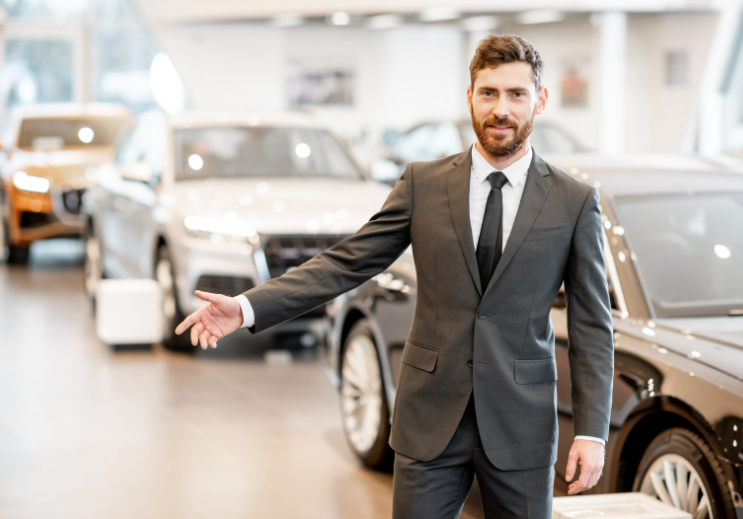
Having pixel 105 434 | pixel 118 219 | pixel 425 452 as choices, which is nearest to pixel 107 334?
pixel 118 219

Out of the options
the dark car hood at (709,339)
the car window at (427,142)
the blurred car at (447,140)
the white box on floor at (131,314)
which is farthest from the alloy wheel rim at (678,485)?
the car window at (427,142)

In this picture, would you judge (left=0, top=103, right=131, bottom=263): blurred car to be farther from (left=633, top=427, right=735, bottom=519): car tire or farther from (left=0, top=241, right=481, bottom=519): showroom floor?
(left=633, top=427, right=735, bottom=519): car tire

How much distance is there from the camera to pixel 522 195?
247 cm

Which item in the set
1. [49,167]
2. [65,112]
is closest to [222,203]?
[49,167]

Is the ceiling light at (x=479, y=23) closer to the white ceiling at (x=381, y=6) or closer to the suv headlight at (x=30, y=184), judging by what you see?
the white ceiling at (x=381, y=6)

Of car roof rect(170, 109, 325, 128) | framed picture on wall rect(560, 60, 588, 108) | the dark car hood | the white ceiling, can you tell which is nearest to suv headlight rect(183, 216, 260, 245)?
car roof rect(170, 109, 325, 128)

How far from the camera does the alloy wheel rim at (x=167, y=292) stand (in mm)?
7633

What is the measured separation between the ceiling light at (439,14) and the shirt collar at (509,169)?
18.4 meters

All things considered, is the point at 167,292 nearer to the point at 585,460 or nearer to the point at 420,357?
the point at 420,357

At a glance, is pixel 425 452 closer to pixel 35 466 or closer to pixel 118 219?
pixel 35 466

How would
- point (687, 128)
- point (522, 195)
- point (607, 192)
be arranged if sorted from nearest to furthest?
point (522, 195), point (607, 192), point (687, 128)

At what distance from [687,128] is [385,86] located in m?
7.09

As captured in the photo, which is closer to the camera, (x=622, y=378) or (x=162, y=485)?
(x=622, y=378)

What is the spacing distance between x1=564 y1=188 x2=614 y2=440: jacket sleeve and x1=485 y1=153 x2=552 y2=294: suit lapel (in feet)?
0.35
